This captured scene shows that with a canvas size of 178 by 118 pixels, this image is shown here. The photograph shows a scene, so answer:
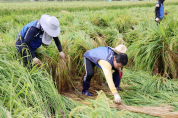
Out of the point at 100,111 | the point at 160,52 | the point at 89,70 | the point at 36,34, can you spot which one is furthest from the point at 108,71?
the point at 160,52

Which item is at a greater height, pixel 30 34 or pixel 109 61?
pixel 30 34

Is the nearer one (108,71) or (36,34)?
(108,71)

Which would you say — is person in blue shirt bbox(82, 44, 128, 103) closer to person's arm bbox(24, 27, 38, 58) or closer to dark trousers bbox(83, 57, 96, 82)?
dark trousers bbox(83, 57, 96, 82)

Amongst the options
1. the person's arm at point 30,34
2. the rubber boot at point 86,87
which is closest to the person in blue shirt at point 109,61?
the rubber boot at point 86,87

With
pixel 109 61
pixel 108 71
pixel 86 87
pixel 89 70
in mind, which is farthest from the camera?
pixel 86 87

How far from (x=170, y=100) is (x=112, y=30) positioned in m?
2.55

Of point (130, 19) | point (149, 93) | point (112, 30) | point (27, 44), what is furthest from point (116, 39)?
point (27, 44)

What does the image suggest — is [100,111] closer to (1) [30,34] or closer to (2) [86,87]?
(2) [86,87]

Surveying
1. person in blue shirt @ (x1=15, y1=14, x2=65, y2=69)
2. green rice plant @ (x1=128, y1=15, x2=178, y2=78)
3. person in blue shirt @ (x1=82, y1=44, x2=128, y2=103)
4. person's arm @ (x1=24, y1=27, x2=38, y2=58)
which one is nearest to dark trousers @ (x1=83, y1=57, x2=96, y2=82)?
person in blue shirt @ (x1=82, y1=44, x2=128, y2=103)

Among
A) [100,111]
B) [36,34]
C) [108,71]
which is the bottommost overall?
[100,111]

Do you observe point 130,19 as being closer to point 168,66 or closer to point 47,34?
point 168,66

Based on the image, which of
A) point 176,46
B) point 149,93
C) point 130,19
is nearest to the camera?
point 149,93

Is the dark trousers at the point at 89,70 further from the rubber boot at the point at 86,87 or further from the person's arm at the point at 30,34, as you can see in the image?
the person's arm at the point at 30,34

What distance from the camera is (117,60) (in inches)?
74.0
